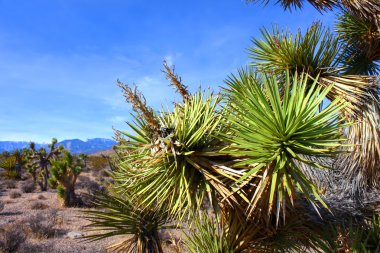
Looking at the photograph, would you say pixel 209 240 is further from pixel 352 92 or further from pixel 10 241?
pixel 10 241

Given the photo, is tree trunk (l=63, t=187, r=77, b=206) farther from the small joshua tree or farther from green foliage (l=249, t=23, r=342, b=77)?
green foliage (l=249, t=23, r=342, b=77)

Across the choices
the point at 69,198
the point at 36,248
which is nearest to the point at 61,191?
the point at 69,198

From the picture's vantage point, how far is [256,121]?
2.13 metres

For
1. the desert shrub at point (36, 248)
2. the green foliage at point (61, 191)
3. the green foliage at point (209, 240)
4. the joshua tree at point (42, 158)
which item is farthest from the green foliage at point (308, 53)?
the joshua tree at point (42, 158)

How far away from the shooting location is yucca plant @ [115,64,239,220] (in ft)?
7.73

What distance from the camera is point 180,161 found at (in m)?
2.44

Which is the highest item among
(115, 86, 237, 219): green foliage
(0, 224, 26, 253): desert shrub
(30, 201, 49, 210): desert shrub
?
(115, 86, 237, 219): green foliage

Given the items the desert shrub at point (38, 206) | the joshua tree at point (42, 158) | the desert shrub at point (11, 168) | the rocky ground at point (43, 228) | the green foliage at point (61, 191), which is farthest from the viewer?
the desert shrub at point (11, 168)

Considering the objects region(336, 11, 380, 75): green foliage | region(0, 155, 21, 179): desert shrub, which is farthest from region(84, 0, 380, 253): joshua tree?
region(0, 155, 21, 179): desert shrub

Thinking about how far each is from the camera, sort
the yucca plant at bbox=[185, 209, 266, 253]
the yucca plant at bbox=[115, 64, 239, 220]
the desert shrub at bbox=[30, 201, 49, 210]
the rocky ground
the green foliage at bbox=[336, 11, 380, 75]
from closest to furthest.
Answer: the yucca plant at bbox=[115, 64, 239, 220] → the yucca plant at bbox=[185, 209, 266, 253] → the green foliage at bbox=[336, 11, 380, 75] → the rocky ground → the desert shrub at bbox=[30, 201, 49, 210]

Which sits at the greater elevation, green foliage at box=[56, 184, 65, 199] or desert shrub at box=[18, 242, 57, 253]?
green foliage at box=[56, 184, 65, 199]

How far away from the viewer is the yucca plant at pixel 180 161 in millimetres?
2355

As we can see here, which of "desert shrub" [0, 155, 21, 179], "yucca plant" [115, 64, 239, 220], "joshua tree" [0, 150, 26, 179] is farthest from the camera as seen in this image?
"joshua tree" [0, 150, 26, 179]

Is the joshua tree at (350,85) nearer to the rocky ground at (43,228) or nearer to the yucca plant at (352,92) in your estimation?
the yucca plant at (352,92)
